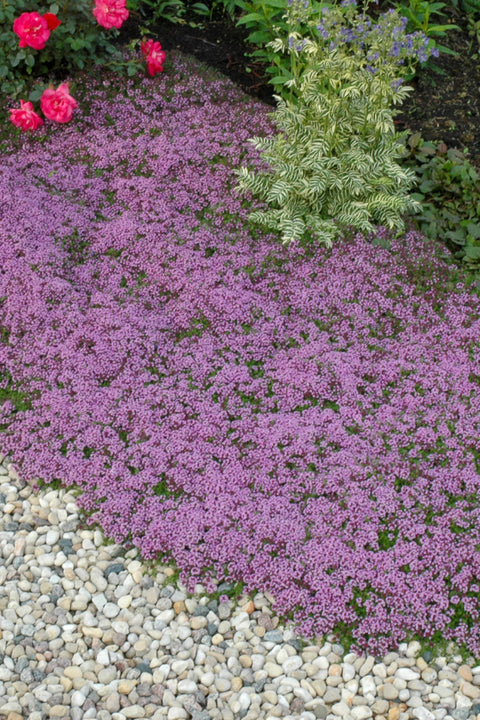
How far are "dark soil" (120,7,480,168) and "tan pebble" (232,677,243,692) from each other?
5.46 metres

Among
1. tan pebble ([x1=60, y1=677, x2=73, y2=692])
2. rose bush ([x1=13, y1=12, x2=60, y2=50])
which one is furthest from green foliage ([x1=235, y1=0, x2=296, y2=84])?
tan pebble ([x1=60, y1=677, x2=73, y2=692])

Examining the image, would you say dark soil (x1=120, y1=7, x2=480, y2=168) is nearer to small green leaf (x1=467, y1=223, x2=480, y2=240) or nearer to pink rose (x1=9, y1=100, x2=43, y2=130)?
small green leaf (x1=467, y1=223, x2=480, y2=240)

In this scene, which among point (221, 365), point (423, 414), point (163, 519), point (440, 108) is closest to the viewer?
point (163, 519)

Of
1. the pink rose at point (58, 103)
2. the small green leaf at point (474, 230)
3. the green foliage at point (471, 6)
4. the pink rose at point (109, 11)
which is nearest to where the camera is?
the small green leaf at point (474, 230)

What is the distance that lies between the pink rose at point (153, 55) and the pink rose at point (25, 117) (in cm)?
137

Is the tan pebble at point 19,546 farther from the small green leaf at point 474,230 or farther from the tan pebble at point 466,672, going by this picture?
the small green leaf at point 474,230

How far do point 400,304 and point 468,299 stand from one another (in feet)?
1.82

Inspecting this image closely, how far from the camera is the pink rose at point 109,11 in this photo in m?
7.07

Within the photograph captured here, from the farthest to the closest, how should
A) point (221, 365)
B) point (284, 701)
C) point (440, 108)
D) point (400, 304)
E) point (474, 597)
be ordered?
point (440, 108) < point (400, 304) < point (221, 365) < point (474, 597) < point (284, 701)

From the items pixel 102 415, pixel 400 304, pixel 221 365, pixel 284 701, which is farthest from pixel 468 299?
pixel 284 701

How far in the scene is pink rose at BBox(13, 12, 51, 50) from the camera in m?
6.94

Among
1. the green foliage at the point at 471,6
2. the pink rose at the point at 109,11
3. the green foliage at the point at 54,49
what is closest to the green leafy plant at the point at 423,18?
the green foliage at the point at 471,6

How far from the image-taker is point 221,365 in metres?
5.36

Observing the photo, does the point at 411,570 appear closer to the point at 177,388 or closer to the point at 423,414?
the point at 423,414
